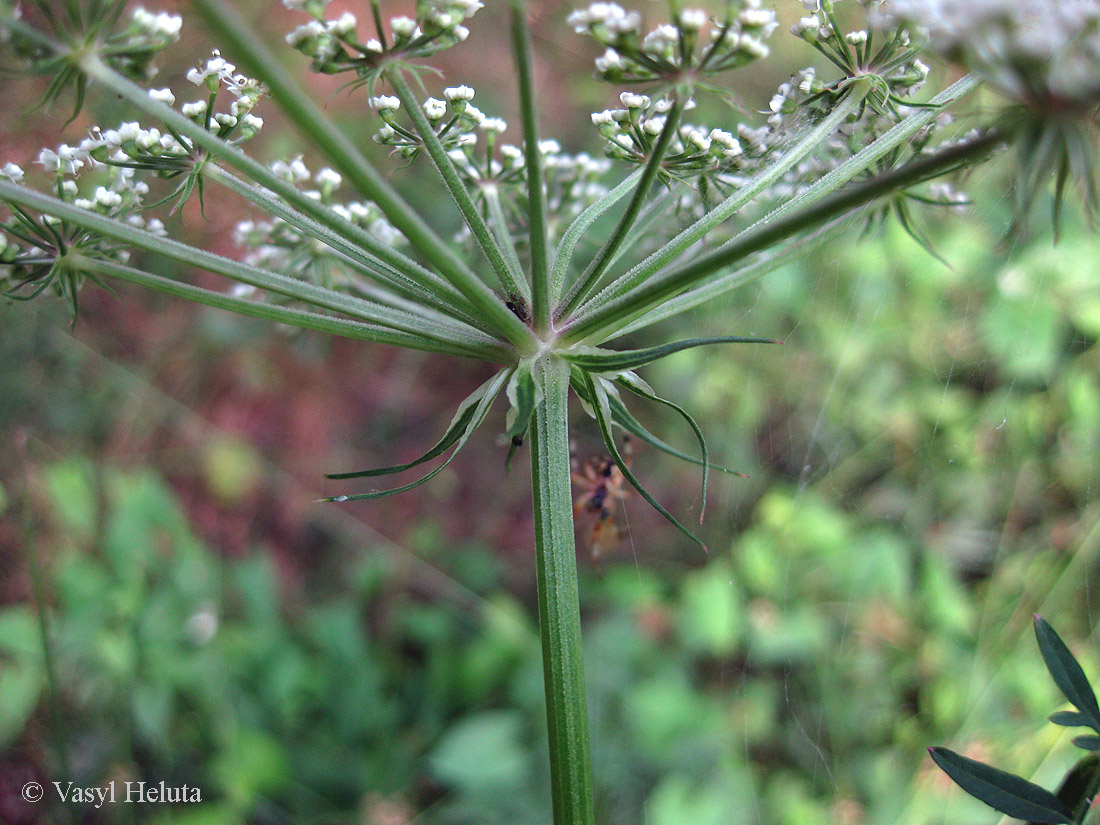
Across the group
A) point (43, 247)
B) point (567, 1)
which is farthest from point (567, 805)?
point (567, 1)

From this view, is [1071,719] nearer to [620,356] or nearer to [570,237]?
[620,356]

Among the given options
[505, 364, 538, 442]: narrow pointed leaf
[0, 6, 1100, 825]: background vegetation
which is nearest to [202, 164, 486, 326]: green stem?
[505, 364, 538, 442]: narrow pointed leaf

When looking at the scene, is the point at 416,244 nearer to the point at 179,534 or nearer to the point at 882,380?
the point at 179,534

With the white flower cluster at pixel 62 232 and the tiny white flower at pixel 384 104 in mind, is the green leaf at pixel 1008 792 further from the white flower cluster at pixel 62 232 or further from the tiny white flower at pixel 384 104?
the white flower cluster at pixel 62 232

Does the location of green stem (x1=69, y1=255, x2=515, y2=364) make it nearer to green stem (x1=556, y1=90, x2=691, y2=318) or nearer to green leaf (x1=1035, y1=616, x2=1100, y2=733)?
green stem (x1=556, y1=90, x2=691, y2=318)

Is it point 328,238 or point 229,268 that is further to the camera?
point 328,238

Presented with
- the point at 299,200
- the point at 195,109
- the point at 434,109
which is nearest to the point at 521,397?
the point at 299,200
